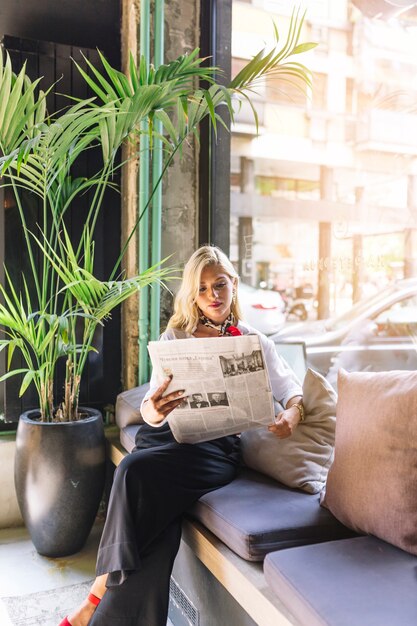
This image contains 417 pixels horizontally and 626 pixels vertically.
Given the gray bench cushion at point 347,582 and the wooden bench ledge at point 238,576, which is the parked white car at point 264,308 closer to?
the wooden bench ledge at point 238,576

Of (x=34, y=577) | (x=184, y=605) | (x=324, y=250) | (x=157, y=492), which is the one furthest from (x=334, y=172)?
(x=34, y=577)

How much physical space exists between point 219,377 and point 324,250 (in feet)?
2.79

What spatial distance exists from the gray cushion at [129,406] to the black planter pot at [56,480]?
19cm

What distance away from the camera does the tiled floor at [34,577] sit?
6.72ft

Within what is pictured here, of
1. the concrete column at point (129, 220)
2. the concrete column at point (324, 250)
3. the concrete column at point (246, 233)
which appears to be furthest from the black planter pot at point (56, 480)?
the concrete column at point (324, 250)

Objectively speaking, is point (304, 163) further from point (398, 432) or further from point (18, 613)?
point (18, 613)

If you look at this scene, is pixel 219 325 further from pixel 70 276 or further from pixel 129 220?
pixel 129 220

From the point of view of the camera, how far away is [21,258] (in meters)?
2.79

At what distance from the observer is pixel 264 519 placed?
1.58 metres

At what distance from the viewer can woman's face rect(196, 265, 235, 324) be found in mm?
2078

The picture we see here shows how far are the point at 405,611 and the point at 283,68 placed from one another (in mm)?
1894

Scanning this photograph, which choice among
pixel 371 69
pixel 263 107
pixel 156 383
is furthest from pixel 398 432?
pixel 263 107

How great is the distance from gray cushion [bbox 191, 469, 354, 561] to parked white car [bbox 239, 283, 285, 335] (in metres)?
0.92

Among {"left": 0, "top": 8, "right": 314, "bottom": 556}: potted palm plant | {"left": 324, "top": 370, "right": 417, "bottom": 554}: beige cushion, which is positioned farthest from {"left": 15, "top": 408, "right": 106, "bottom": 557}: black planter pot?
{"left": 324, "top": 370, "right": 417, "bottom": 554}: beige cushion
